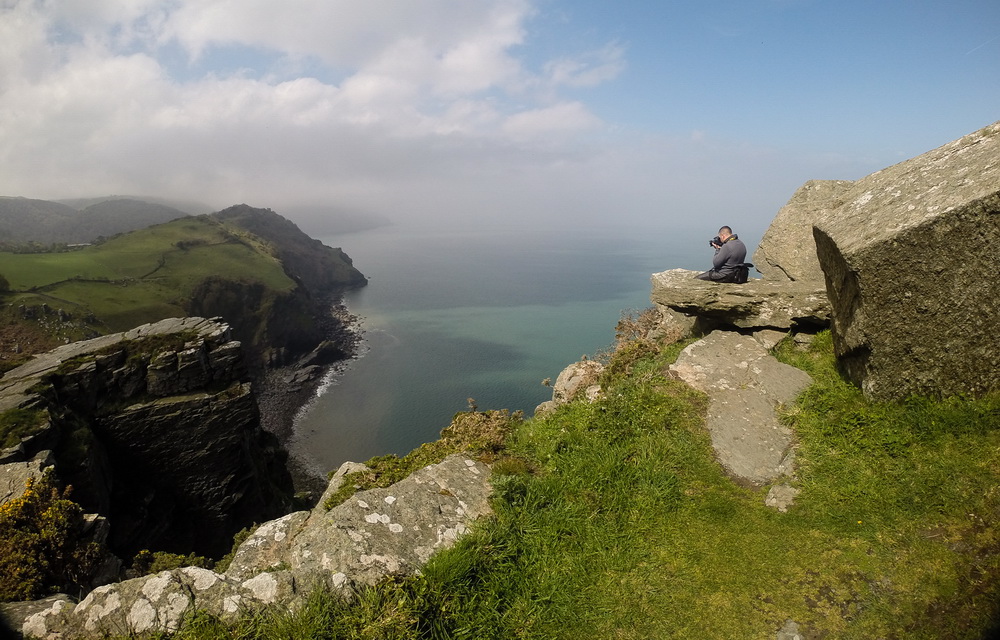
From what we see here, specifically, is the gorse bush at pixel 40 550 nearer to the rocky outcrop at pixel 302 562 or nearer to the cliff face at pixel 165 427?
the rocky outcrop at pixel 302 562

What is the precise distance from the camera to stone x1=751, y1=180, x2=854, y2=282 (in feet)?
48.3

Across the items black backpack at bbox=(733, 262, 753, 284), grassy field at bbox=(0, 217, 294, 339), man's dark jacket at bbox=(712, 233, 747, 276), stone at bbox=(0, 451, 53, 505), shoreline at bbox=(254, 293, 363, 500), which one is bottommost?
shoreline at bbox=(254, 293, 363, 500)

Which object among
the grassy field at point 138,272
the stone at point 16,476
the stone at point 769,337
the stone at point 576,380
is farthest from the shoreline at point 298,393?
the stone at point 769,337

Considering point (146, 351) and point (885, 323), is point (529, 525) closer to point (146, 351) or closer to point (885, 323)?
point (885, 323)

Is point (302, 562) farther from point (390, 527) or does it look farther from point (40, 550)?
point (40, 550)

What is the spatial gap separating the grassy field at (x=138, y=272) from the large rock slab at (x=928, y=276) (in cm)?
11379

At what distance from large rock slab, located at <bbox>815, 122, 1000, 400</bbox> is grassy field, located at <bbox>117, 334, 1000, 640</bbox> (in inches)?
20.6

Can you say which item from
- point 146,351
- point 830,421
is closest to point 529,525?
point 830,421

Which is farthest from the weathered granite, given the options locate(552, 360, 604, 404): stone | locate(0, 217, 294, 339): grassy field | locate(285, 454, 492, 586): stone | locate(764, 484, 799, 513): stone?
locate(0, 217, 294, 339): grassy field

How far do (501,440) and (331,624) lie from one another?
192 inches

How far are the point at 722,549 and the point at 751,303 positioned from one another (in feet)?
25.5

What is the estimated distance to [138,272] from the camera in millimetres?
126750

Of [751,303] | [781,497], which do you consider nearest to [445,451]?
[781,497]

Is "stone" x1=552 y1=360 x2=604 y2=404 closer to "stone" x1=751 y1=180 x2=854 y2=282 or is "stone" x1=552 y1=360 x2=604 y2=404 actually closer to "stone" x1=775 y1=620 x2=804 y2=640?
"stone" x1=751 y1=180 x2=854 y2=282
